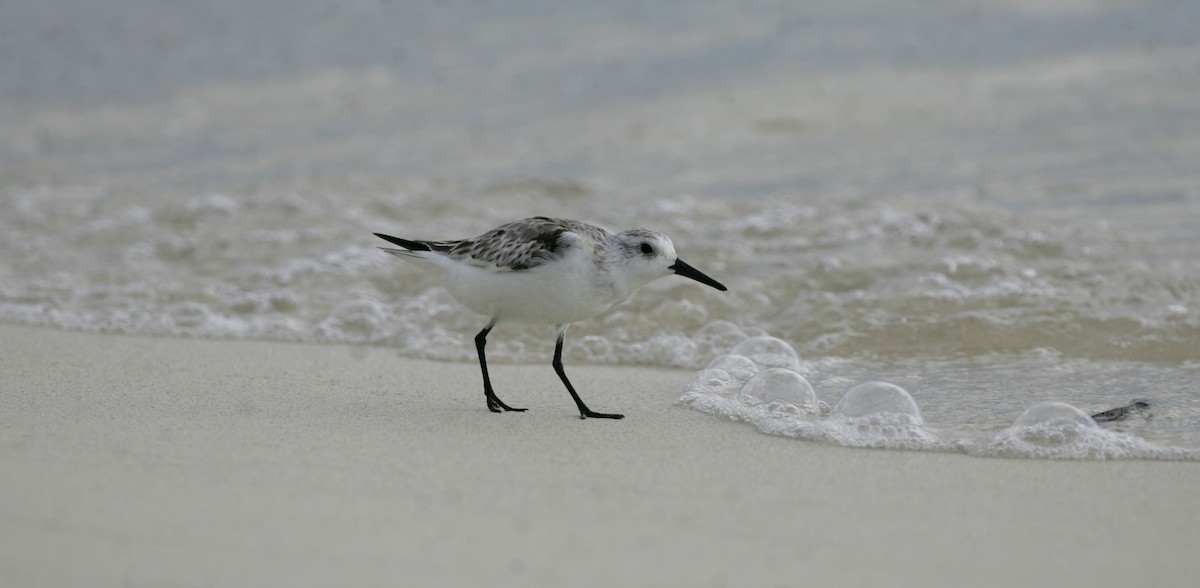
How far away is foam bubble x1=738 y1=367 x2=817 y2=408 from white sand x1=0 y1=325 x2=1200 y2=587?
0.22 meters

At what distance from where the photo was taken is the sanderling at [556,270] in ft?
14.5

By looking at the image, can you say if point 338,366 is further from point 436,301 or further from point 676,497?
point 676,497

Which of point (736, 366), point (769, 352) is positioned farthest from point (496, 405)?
point (769, 352)

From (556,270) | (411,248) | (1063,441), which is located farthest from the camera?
(411,248)

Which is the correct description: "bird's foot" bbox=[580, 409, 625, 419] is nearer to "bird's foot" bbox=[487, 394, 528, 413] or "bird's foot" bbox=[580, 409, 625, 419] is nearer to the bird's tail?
"bird's foot" bbox=[487, 394, 528, 413]

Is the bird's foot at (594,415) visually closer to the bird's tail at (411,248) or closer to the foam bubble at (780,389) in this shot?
the foam bubble at (780,389)

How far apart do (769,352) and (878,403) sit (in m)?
1.01

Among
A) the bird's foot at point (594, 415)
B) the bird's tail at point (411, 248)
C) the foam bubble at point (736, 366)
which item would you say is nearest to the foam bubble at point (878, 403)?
the foam bubble at point (736, 366)

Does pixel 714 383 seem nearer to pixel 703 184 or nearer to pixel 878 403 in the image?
pixel 878 403

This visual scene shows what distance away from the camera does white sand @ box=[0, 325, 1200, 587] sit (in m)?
2.86

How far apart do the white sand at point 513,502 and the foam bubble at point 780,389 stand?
Answer: 0.22 meters

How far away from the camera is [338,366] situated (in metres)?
5.35

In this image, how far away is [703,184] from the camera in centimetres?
931

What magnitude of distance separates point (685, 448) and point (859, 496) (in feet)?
2.32
